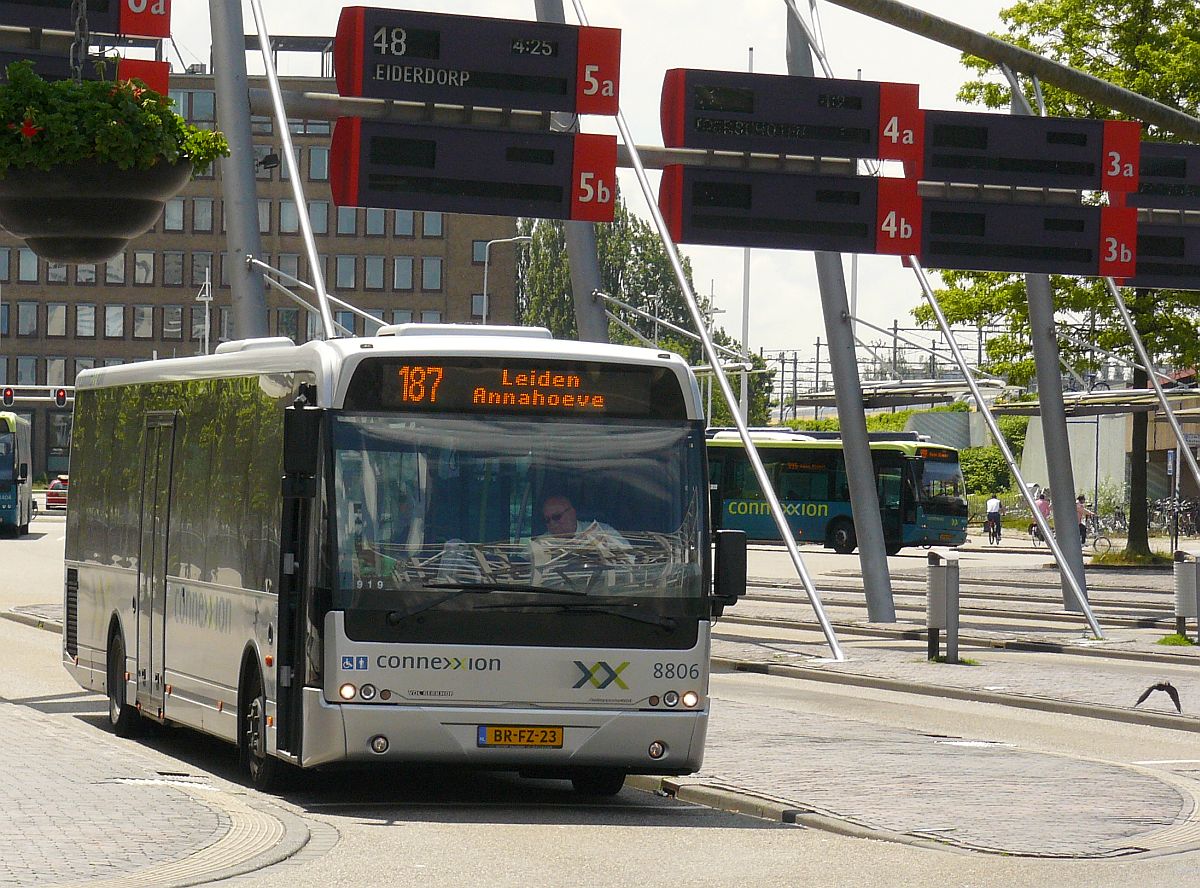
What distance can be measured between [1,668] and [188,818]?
10.8 m

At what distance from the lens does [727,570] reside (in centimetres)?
1103

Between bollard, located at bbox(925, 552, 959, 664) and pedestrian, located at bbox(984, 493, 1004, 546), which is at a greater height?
bollard, located at bbox(925, 552, 959, 664)

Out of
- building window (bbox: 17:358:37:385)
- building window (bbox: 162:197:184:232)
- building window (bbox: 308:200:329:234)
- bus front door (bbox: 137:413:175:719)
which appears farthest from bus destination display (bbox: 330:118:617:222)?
building window (bbox: 17:358:37:385)

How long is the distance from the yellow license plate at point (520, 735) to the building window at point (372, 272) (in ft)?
324

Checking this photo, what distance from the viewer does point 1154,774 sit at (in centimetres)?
1242

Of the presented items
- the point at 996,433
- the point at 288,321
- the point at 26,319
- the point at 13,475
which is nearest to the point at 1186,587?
the point at 996,433

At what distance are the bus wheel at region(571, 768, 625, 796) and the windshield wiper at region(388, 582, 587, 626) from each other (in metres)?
1.21

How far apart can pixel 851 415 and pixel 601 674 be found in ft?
49.6

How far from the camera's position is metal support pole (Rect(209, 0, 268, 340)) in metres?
20.1

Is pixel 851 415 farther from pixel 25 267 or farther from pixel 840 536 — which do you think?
pixel 25 267

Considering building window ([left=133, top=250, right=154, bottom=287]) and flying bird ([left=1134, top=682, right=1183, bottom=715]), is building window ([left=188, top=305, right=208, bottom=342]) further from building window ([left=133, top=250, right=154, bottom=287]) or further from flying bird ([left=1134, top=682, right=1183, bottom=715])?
flying bird ([left=1134, top=682, right=1183, bottom=715])

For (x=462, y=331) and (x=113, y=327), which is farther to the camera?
(x=113, y=327)

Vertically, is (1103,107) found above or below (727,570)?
above

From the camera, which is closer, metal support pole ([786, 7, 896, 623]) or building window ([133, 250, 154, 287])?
metal support pole ([786, 7, 896, 623])
